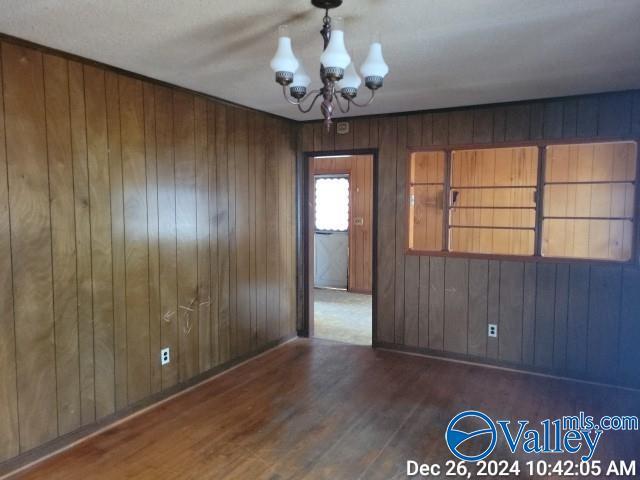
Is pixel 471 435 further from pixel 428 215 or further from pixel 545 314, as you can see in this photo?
pixel 428 215

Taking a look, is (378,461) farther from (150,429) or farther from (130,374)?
(130,374)

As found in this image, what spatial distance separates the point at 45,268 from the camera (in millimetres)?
2520

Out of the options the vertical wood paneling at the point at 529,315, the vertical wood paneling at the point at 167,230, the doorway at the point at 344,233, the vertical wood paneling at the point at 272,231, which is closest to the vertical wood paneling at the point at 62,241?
the vertical wood paneling at the point at 167,230

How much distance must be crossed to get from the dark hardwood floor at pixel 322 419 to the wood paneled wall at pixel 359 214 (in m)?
3.25

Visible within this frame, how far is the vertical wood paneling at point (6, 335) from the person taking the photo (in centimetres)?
231

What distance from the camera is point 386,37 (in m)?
2.32

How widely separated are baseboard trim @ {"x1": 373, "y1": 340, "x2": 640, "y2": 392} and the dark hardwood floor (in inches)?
3.3

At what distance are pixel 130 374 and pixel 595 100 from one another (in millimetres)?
3988

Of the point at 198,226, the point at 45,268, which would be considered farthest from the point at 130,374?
the point at 198,226

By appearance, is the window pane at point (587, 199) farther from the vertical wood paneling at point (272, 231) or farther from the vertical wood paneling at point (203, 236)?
the vertical wood paneling at point (203, 236)

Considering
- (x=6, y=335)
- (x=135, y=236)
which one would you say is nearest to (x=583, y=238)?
(x=135, y=236)

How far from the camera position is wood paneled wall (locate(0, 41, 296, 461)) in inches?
94.7

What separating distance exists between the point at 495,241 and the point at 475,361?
8.09 feet

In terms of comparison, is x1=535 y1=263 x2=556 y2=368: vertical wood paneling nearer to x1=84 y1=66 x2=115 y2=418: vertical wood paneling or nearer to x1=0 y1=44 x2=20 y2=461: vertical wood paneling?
x1=84 y1=66 x2=115 y2=418: vertical wood paneling
